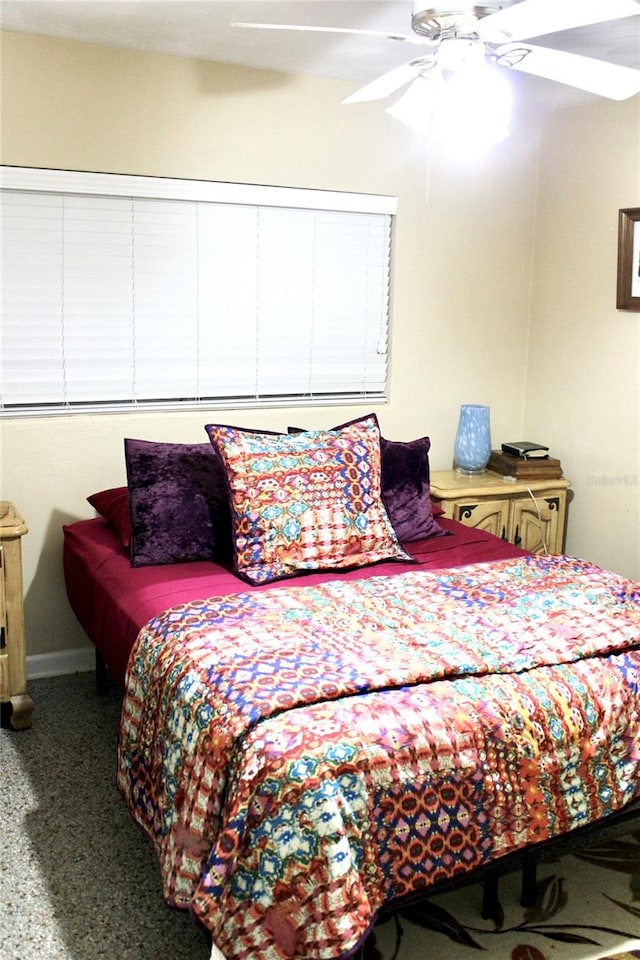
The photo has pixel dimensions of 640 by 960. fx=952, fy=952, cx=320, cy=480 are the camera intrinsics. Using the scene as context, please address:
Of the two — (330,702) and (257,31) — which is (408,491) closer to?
(330,702)

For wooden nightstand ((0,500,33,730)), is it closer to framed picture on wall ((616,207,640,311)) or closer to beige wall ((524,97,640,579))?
beige wall ((524,97,640,579))

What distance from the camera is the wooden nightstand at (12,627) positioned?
3143 millimetres

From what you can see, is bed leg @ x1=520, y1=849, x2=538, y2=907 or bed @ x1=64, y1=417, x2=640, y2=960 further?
bed leg @ x1=520, y1=849, x2=538, y2=907

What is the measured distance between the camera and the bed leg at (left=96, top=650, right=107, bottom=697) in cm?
352

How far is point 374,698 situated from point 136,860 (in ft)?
3.04

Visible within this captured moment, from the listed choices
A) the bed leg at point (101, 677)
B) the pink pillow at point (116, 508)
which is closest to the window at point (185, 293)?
the pink pillow at point (116, 508)

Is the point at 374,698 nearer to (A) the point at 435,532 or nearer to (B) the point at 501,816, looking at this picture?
(B) the point at 501,816

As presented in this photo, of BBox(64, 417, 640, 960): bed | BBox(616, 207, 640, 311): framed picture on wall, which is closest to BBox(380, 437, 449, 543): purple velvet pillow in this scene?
BBox(64, 417, 640, 960): bed

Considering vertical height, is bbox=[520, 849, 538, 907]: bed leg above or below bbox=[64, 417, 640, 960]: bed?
below

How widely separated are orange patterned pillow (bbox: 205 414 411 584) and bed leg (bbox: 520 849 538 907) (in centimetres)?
116

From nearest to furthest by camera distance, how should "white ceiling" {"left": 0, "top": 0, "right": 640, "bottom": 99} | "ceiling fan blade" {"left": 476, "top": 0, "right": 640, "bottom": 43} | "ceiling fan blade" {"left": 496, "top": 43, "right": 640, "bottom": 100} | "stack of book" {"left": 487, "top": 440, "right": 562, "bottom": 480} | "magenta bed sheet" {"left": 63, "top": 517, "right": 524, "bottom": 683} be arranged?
"ceiling fan blade" {"left": 476, "top": 0, "right": 640, "bottom": 43} → "ceiling fan blade" {"left": 496, "top": 43, "right": 640, "bottom": 100} → "magenta bed sheet" {"left": 63, "top": 517, "right": 524, "bottom": 683} → "white ceiling" {"left": 0, "top": 0, "right": 640, "bottom": 99} → "stack of book" {"left": 487, "top": 440, "right": 562, "bottom": 480}

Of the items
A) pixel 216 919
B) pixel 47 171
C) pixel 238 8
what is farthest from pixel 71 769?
pixel 238 8

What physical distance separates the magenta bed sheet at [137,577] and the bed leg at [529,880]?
42.2 inches

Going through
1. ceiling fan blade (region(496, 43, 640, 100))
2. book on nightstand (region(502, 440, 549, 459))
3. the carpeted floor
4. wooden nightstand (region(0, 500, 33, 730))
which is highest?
ceiling fan blade (region(496, 43, 640, 100))
